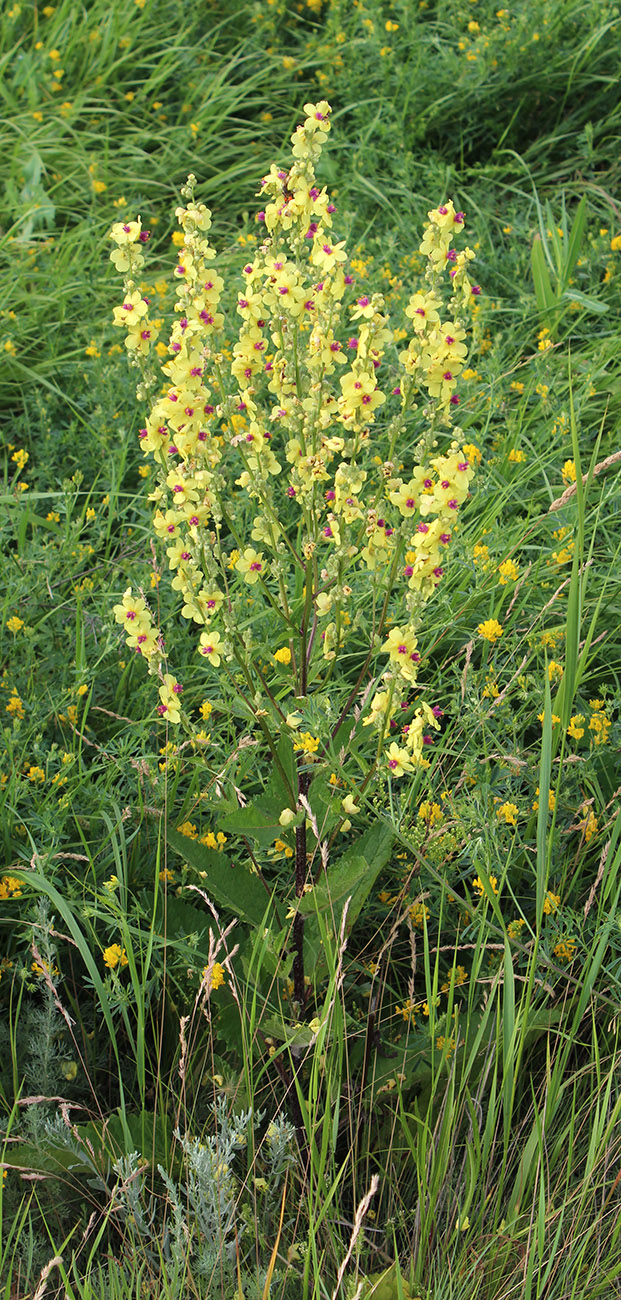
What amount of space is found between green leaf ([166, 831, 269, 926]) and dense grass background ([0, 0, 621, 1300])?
0.10 m

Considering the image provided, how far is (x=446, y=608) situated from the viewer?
2916 millimetres

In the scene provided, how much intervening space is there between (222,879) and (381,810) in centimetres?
38

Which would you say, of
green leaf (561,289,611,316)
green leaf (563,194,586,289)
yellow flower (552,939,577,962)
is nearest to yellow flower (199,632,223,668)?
yellow flower (552,939,577,962)

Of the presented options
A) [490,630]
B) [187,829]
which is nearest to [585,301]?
[490,630]

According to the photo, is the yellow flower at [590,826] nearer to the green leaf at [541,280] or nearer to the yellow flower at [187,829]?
the yellow flower at [187,829]

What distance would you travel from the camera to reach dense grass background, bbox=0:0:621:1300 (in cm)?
190

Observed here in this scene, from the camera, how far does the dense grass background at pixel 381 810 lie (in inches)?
75.0

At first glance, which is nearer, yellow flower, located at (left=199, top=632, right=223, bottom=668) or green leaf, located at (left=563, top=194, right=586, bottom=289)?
yellow flower, located at (left=199, top=632, right=223, bottom=668)

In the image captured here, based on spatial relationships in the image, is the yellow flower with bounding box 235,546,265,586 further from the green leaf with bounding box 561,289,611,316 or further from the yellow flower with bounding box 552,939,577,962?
the green leaf with bounding box 561,289,611,316

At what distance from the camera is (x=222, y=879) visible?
2064 millimetres

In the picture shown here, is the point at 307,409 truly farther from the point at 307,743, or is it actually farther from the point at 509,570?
the point at 509,570

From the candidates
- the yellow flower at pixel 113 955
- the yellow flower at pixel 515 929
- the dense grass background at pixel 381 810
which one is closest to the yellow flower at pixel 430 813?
the dense grass background at pixel 381 810

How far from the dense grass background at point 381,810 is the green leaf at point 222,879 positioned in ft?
0.32

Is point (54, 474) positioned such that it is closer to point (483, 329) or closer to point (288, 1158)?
point (483, 329)
